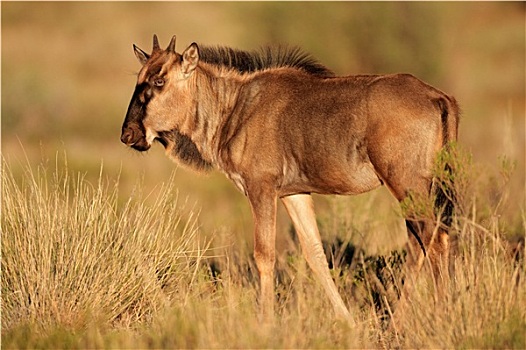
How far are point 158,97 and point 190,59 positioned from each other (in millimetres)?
539

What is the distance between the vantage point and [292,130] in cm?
883

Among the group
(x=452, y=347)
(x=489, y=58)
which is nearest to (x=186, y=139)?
(x=452, y=347)

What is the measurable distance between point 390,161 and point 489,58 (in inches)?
1619

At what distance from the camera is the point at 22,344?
715 cm

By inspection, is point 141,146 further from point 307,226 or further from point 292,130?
point 307,226

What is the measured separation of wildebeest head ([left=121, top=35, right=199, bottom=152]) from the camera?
9.20 meters

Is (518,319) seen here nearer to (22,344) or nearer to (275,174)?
(275,174)

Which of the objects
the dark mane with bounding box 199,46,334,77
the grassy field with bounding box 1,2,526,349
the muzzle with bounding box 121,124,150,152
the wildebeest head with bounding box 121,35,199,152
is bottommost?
the grassy field with bounding box 1,2,526,349

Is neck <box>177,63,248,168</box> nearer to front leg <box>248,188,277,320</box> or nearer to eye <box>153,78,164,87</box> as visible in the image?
eye <box>153,78,164,87</box>

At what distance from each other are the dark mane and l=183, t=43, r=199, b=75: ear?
47 centimetres

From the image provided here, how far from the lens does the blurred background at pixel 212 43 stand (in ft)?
78.8

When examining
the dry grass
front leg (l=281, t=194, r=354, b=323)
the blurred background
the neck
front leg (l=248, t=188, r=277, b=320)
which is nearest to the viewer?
the dry grass

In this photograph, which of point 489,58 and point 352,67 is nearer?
point 352,67

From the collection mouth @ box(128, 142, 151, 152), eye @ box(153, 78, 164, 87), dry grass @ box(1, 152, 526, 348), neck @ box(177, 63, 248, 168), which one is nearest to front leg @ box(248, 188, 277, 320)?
dry grass @ box(1, 152, 526, 348)
